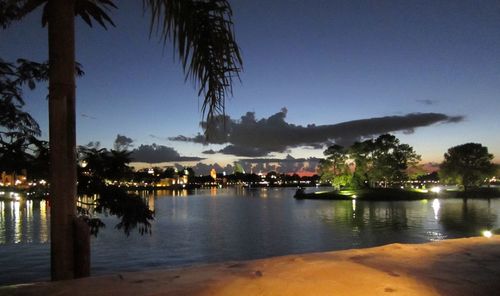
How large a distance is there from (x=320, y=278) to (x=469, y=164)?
297ft

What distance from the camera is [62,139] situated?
4738 mm

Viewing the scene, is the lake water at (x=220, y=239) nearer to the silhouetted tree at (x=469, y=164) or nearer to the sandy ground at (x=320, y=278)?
the sandy ground at (x=320, y=278)

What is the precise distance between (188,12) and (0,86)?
5.91 meters

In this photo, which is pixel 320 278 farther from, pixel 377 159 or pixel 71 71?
pixel 377 159

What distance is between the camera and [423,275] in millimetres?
5051

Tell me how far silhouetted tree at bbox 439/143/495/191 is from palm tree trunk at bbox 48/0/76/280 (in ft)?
296

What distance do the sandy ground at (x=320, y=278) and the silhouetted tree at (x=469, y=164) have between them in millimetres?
86814

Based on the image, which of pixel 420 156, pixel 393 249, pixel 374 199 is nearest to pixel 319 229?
pixel 393 249

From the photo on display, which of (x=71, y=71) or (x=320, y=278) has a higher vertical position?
(x=71, y=71)

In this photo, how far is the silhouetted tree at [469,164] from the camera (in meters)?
84.4

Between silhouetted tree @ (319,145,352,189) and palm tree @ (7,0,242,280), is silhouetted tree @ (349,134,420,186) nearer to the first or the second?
silhouetted tree @ (319,145,352,189)

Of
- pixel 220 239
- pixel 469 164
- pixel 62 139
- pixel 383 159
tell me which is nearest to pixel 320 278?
pixel 62 139

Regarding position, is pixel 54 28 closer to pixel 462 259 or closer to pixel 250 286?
pixel 250 286

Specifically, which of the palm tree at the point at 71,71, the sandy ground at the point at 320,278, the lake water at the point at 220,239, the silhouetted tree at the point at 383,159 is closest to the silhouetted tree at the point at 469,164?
the silhouetted tree at the point at 383,159
